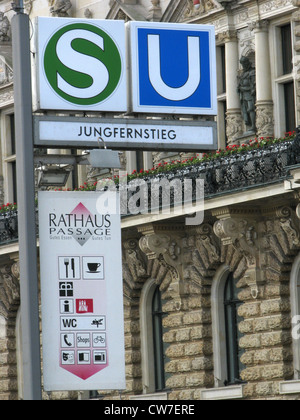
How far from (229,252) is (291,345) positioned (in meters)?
2.72

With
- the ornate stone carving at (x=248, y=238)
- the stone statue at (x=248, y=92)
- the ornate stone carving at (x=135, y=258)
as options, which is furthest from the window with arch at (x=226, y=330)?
the stone statue at (x=248, y=92)

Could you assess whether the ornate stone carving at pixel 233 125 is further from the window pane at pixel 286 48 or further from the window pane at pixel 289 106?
the window pane at pixel 286 48

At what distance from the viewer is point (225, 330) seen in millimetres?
31578

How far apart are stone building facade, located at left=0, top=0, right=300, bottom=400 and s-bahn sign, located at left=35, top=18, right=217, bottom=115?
11.6m

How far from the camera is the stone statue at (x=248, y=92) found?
106 feet

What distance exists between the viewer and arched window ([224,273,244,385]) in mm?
31203

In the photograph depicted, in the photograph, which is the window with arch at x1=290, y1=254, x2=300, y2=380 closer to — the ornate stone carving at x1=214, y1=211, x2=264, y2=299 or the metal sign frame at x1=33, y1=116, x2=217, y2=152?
the ornate stone carving at x1=214, y1=211, x2=264, y2=299

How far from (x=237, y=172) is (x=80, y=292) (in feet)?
51.7

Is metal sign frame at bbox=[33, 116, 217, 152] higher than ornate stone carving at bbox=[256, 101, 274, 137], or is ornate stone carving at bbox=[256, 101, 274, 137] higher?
ornate stone carving at bbox=[256, 101, 274, 137]

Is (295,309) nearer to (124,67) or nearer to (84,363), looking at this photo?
(124,67)

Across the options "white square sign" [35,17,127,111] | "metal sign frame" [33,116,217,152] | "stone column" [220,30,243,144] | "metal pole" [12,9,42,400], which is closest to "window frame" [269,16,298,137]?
"stone column" [220,30,243,144]

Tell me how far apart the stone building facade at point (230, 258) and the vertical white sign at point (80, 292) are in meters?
13.2

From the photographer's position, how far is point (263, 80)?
31938mm
